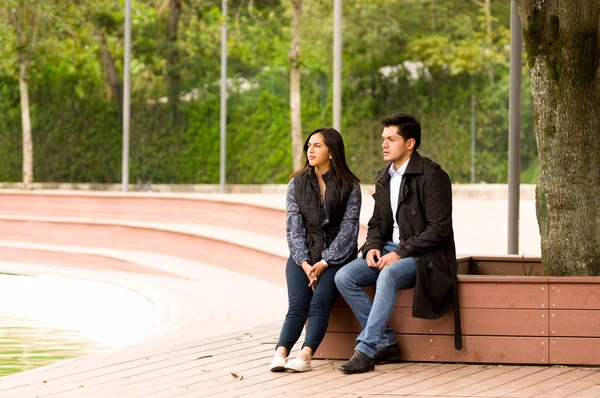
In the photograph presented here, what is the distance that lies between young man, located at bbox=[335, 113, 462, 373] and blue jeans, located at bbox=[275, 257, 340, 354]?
0.13 meters

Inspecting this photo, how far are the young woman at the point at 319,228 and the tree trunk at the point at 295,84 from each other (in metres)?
23.3

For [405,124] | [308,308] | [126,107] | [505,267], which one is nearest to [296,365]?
[308,308]

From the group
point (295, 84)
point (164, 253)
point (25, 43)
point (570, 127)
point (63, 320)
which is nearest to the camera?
point (570, 127)

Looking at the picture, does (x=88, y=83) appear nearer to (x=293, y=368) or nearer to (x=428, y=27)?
(x=428, y=27)

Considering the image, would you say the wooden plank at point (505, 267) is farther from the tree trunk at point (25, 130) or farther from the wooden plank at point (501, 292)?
the tree trunk at point (25, 130)

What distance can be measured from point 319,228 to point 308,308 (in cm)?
57

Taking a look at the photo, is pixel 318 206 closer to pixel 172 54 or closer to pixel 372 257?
pixel 372 257

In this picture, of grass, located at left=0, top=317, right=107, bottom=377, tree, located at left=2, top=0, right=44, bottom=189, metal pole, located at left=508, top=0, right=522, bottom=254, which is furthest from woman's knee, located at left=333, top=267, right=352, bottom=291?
tree, located at left=2, top=0, right=44, bottom=189

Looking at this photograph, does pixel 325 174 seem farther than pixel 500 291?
Yes

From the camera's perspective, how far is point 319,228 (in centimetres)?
809

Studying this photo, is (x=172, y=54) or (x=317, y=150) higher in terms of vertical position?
(x=172, y=54)

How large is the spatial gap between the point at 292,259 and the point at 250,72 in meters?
26.8

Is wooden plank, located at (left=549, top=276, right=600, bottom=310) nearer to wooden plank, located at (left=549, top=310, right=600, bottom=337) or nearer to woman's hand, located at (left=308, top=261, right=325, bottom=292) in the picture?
wooden plank, located at (left=549, top=310, right=600, bottom=337)

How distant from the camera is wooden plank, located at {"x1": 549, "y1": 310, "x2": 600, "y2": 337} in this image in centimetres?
756
